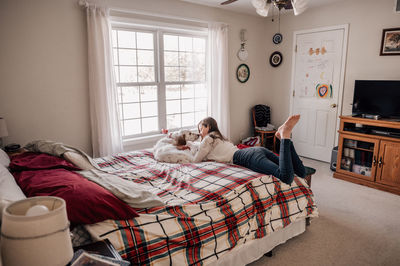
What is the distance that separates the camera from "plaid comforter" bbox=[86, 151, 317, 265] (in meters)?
1.49

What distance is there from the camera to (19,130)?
9.82 feet

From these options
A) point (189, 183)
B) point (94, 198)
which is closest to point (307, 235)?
point (189, 183)

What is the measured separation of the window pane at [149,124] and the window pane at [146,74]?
0.59 metres

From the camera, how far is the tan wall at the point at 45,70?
9.36 ft

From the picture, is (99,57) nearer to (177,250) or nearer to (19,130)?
(19,130)

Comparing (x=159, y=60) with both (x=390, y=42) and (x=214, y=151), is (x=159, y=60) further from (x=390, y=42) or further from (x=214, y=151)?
(x=390, y=42)

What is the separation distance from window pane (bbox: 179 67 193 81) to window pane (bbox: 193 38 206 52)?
37cm

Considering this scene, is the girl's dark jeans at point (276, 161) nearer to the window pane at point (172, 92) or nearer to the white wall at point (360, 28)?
the window pane at point (172, 92)

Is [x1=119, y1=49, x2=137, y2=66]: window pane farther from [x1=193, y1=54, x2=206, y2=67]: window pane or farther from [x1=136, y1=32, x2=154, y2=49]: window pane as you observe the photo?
[x1=193, y1=54, x2=206, y2=67]: window pane

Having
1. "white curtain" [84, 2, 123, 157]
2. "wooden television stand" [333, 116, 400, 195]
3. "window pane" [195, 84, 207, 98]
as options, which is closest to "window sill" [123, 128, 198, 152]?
"white curtain" [84, 2, 123, 157]

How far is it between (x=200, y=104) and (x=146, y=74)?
1.15 meters

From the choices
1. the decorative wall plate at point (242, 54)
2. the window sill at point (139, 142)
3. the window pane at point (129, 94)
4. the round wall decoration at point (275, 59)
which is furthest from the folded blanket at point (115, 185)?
the round wall decoration at point (275, 59)

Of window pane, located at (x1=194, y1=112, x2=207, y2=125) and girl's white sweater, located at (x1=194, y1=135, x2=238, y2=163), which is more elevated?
window pane, located at (x1=194, y1=112, x2=207, y2=125)

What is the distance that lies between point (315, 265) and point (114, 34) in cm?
350
